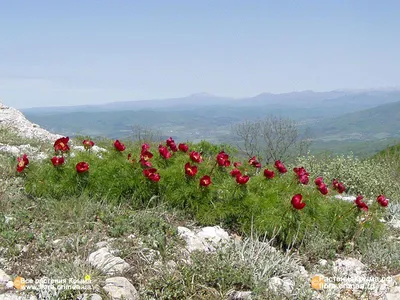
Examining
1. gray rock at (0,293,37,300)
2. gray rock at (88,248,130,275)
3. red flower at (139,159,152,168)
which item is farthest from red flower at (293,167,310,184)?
gray rock at (0,293,37,300)

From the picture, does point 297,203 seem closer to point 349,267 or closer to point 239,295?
point 349,267

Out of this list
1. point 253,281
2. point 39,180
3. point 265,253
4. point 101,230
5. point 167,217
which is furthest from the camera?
point 39,180

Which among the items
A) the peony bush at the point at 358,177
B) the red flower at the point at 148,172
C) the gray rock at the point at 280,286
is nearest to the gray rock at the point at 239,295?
the gray rock at the point at 280,286

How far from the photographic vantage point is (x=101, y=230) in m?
4.69

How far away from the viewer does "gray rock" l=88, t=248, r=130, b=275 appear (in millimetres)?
3783

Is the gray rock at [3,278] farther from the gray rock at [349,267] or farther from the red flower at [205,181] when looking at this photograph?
the gray rock at [349,267]

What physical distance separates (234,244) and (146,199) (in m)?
1.48

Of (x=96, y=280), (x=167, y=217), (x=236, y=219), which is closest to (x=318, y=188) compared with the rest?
(x=236, y=219)

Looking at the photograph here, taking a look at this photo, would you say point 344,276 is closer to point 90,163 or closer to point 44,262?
point 44,262

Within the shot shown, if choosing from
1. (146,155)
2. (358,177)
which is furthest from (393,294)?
(358,177)

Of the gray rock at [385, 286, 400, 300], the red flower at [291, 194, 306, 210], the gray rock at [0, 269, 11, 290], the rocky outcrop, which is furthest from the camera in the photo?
the rocky outcrop

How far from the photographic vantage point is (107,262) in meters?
3.79

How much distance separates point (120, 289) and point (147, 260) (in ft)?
1.79

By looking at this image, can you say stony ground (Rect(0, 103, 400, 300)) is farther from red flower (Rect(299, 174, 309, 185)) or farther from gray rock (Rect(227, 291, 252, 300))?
red flower (Rect(299, 174, 309, 185))
